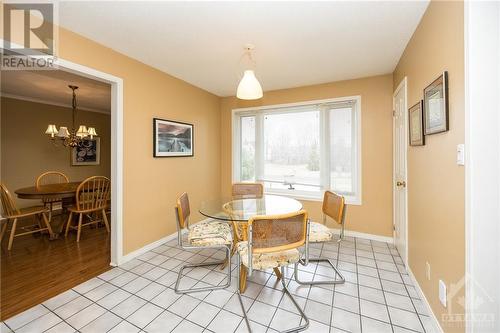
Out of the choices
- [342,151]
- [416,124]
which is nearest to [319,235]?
[416,124]

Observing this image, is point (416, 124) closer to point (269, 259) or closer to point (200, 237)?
point (269, 259)

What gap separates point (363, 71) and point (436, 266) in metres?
2.50

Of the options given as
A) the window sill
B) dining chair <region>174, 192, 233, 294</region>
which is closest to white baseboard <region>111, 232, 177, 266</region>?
dining chair <region>174, 192, 233, 294</region>

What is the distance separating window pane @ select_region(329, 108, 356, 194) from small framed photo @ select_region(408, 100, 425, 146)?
3.81ft

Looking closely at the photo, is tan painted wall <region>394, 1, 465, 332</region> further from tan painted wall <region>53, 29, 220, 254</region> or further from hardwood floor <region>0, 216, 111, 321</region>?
hardwood floor <region>0, 216, 111, 321</region>

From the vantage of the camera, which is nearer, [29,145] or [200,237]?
[200,237]

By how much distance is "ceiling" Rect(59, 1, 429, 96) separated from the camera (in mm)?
1700

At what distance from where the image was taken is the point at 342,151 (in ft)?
11.0

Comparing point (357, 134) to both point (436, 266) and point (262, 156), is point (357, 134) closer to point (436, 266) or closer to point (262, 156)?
point (262, 156)

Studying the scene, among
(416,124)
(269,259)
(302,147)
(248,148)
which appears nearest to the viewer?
(269,259)

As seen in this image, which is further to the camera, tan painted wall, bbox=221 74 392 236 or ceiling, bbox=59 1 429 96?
tan painted wall, bbox=221 74 392 236

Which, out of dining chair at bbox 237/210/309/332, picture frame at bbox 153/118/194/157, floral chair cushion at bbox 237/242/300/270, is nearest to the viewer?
dining chair at bbox 237/210/309/332

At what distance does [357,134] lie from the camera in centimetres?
321

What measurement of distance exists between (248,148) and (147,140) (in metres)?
1.88
